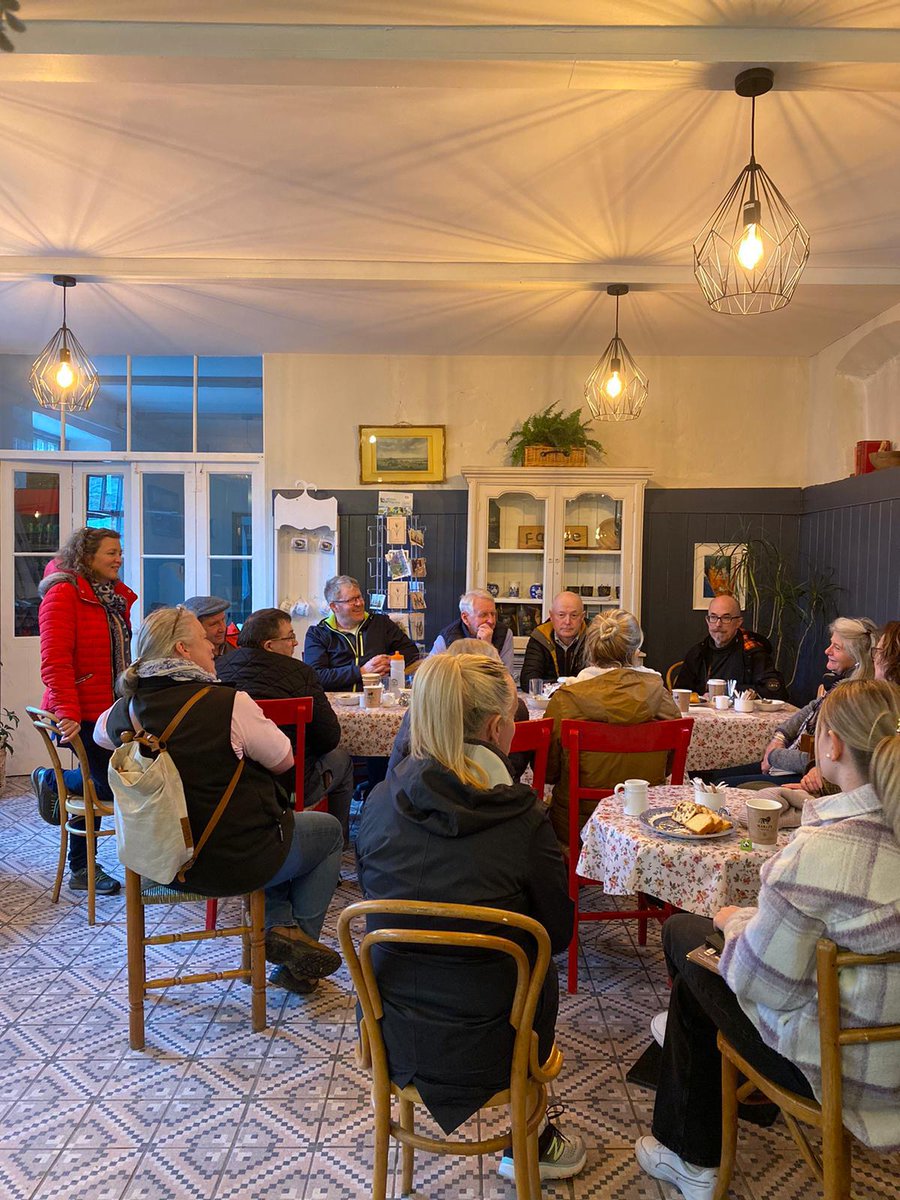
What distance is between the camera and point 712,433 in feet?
20.1

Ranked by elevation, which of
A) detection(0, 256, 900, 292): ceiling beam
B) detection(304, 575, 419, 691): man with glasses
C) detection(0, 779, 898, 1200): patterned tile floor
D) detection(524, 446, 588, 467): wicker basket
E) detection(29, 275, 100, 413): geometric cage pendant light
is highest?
detection(0, 256, 900, 292): ceiling beam

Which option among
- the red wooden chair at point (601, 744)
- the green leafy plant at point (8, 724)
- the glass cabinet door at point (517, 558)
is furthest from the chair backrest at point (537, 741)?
the green leafy plant at point (8, 724)

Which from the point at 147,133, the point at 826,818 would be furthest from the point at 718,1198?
the point at 147,133

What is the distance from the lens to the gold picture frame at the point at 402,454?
20.2 ft

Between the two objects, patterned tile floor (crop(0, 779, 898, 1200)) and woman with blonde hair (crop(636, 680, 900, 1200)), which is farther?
patterned tile floor (crop(0, 779, 898, 1200))

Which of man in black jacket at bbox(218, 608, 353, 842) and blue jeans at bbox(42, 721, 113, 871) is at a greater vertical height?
man in black jacket at bbox(218, 608, 353, 842)

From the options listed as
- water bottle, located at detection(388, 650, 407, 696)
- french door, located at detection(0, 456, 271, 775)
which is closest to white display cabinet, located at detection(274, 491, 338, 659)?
french door, located at detection(0, 456, 271, 775)

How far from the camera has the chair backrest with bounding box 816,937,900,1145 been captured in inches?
59.7

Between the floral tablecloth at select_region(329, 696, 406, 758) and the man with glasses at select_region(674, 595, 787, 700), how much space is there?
7.03ft

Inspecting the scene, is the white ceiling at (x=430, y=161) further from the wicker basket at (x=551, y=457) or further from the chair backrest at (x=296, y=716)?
the chair backrest at (x=296, y=716)

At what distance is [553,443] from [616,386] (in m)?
1.38

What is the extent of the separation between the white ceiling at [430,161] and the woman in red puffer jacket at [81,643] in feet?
4.81

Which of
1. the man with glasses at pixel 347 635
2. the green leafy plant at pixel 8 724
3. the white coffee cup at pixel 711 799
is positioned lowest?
the green leafy plant at pixel 8 724

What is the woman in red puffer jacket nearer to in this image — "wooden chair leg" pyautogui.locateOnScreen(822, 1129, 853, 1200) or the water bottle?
the water bottle
